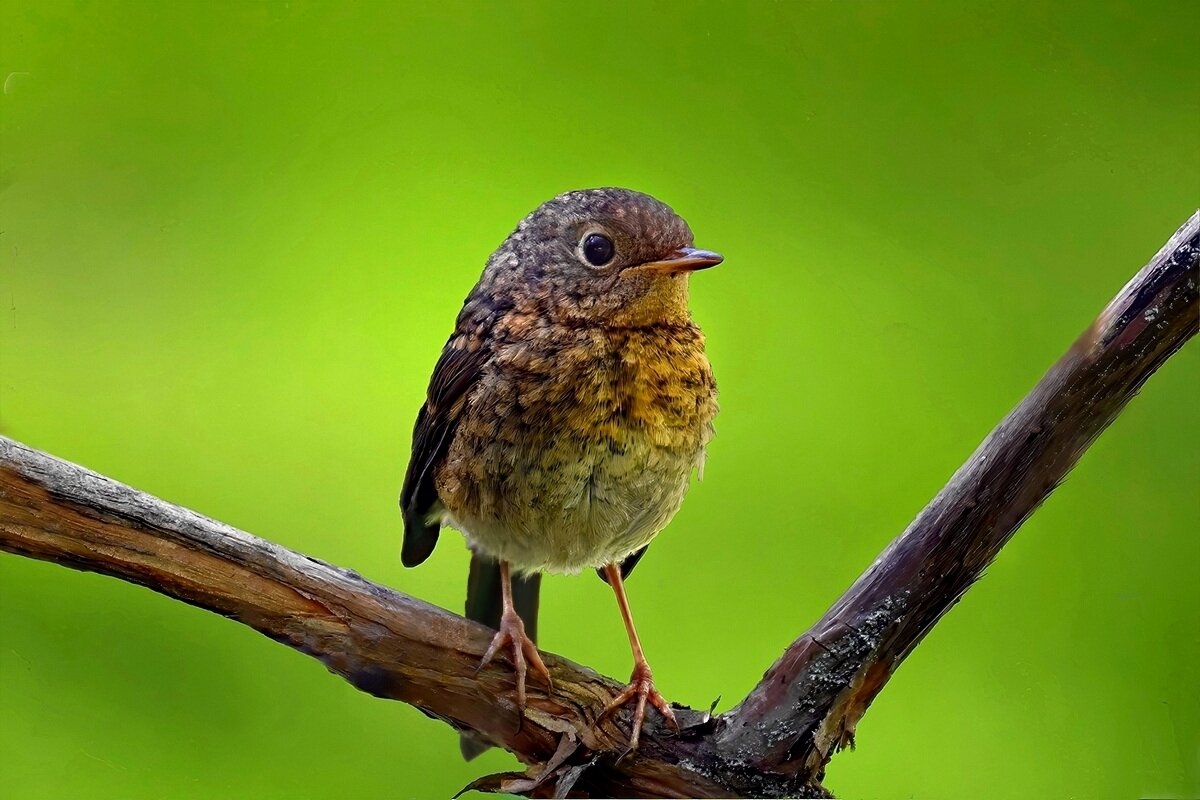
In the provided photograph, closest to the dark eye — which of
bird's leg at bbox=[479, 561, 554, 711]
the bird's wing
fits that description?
the bird's wing

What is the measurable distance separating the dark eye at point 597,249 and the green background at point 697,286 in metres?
0.44

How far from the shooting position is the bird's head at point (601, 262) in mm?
1906

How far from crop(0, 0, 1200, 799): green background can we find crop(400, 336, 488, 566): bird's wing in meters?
0.23

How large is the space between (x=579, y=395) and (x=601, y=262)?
235 millimetres

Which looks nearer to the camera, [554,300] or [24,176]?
[554,300]

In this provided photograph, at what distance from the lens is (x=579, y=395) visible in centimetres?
198

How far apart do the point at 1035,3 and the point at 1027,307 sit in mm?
648

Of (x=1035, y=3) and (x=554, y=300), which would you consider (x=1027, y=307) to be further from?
(x=554, y=300)

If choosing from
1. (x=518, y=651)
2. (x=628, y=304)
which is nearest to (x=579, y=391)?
(x=628, y=304)

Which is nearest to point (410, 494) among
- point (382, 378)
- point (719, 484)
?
point (382, 378)

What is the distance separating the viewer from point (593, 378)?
1982 mm

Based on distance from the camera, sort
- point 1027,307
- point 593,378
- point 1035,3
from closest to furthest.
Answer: point 593,378
point 1035,3
point 1027,307

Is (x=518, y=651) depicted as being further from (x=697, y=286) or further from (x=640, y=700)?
(x=697, y=286)

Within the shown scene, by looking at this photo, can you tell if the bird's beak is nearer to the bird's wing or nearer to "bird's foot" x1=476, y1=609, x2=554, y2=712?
the bird's wing
